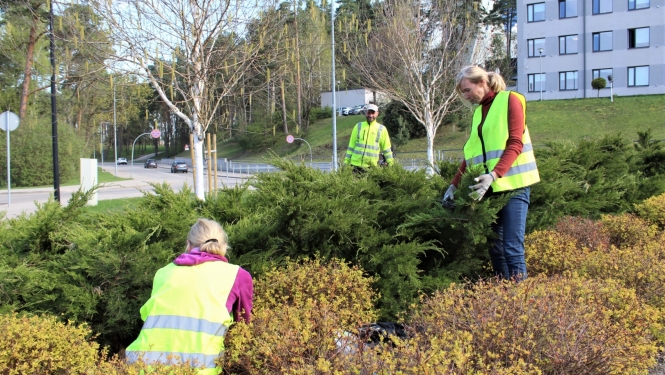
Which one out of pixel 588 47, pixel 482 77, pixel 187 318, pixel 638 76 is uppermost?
pixel 588 47

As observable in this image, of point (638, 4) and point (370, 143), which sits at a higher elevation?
point (638, 4)

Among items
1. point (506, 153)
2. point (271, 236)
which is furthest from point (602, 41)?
point (271, 236)

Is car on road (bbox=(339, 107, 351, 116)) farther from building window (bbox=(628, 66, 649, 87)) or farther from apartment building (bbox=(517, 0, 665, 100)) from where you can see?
building window (bbox=(628, 66, 649, 87))

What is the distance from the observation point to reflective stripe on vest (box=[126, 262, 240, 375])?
8.68ft

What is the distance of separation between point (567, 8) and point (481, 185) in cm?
5101

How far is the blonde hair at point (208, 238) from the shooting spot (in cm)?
303

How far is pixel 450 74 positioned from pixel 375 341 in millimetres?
19801

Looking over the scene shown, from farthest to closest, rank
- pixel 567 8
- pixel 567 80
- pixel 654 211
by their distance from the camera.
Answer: pixel 567 80, pixel 567 8, pixel 654 211

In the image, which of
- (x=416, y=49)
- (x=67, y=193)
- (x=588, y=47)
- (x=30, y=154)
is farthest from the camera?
(x=588, y=47)

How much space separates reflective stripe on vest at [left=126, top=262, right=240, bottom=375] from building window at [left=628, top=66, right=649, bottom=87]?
168 ft

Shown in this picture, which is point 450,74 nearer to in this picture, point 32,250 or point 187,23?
point 187,23

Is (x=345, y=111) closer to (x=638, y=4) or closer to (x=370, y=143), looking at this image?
(x=638, y=4)

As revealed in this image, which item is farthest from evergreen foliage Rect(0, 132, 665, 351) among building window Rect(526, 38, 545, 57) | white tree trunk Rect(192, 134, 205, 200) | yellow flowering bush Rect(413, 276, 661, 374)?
building window Rect(526, 38, 545, 57)

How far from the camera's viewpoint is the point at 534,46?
5044 cm
